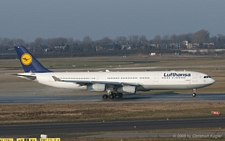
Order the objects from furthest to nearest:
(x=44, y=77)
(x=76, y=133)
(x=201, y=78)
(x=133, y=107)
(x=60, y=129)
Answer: (x=44, y=77), (x=201, y=78), (x=133, y=107), (x=60, y=129), (x=76, y=133)

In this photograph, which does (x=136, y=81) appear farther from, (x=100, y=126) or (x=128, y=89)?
(x=100, y=126)

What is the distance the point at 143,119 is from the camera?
123 feet

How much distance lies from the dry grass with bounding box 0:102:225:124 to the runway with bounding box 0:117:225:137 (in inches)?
94.8

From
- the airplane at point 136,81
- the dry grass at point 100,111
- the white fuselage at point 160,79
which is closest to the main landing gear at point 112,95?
the airplane at point 136,81

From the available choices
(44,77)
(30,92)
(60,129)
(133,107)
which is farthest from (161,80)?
(60,129)

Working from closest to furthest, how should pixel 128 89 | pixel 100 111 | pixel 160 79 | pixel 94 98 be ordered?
pixel 100 111
pixel 128 89
pixel 160 79
pixel 94 98

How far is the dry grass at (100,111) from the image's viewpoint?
38906 millimetres

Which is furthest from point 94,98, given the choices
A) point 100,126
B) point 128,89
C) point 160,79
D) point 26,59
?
point 100,126

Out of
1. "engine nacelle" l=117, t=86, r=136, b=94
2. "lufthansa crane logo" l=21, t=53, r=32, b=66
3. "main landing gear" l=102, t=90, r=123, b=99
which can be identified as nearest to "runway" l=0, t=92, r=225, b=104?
"main landing gear" l=102, t=90, r=123, b=99

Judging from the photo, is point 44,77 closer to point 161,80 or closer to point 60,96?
point 60,96

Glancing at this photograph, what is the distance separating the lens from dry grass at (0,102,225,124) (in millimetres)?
38906

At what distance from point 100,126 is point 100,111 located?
8821 mm

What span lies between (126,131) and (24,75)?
29742 millimetres

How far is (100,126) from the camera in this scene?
33.9 m
